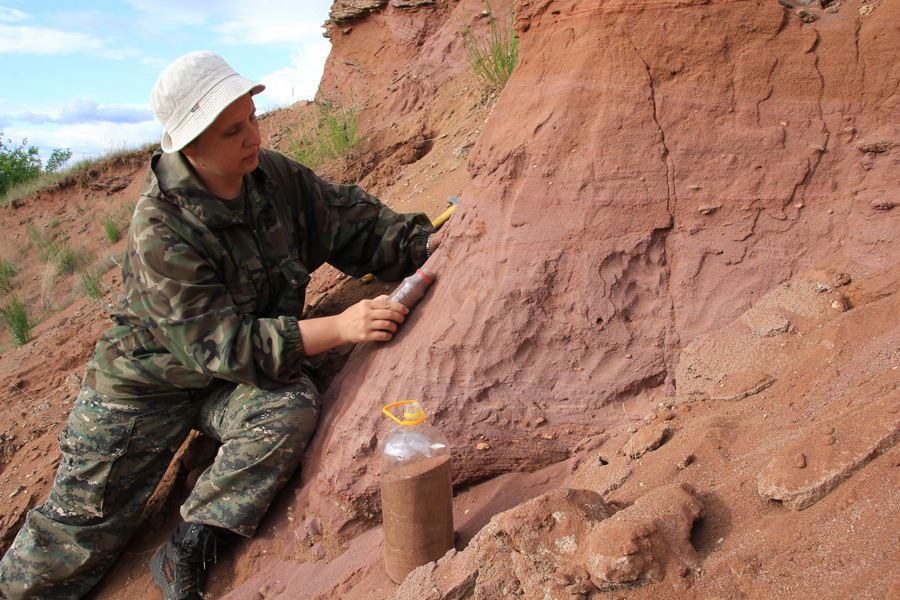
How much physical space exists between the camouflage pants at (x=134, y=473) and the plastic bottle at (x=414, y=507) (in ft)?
2.11

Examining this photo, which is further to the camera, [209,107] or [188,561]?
[188,561]

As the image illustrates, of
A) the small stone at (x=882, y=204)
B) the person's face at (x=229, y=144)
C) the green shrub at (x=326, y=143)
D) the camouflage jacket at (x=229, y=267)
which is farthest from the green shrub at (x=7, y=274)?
the small stone at (x=882, y=204)

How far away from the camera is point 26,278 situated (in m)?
9.97

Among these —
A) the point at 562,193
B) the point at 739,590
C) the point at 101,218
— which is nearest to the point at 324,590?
the point at 739,590

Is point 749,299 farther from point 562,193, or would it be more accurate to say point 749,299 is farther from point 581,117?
point 581,117

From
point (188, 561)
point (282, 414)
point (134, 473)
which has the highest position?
point (282, 414)

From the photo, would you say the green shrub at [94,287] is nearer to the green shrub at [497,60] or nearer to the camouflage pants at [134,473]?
the camouflage pants at [134,473]

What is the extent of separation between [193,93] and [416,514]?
64.0 inches

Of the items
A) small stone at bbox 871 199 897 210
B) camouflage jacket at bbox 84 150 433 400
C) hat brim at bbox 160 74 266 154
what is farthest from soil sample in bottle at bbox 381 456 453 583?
small stone at bbox 871 199 897 210

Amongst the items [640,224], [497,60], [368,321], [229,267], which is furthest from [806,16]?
[497,60]

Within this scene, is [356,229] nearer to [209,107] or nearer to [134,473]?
[209,107]

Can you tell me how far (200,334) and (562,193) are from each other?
4.52 feet

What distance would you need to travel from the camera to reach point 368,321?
2256 mm

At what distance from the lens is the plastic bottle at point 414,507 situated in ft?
5.81
